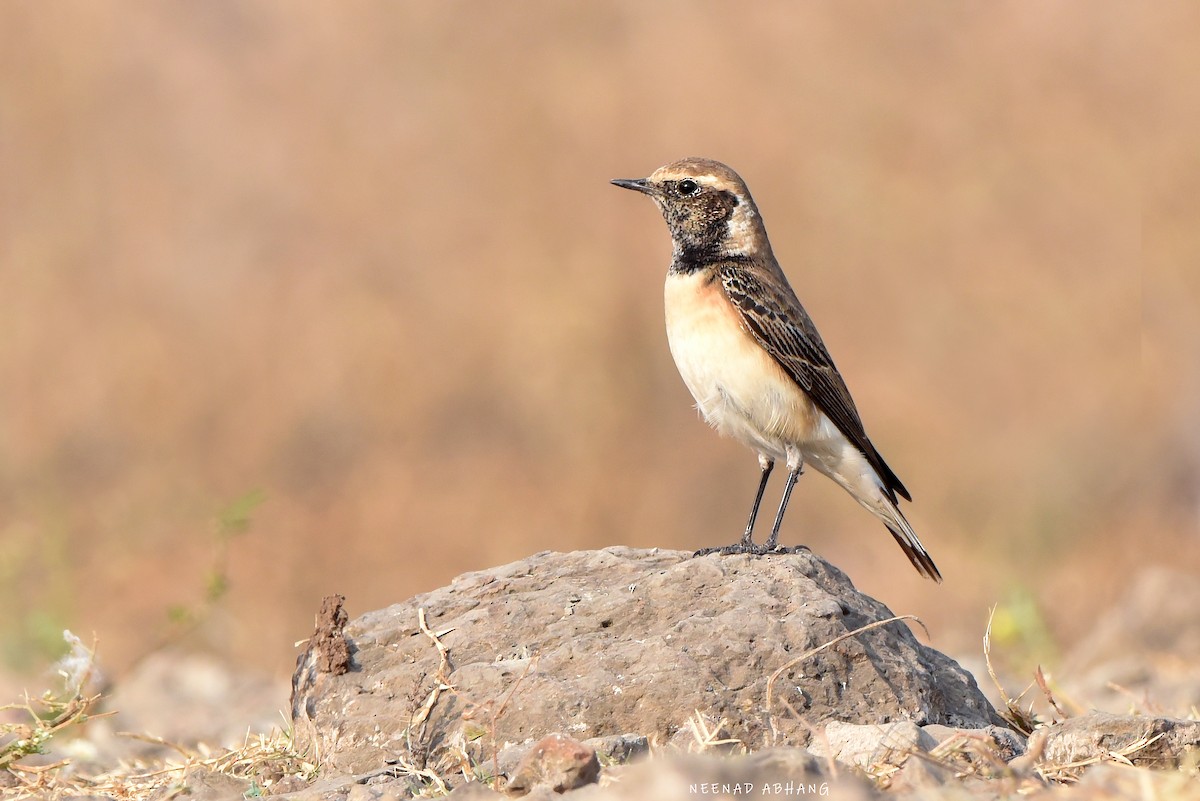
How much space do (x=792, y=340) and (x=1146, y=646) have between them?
15.4ft

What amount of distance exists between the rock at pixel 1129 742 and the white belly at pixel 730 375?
262cm

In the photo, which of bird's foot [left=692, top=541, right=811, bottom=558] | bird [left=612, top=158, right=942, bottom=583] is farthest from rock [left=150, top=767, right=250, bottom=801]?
bird [left=612, top=158, right=942, bottom=583]

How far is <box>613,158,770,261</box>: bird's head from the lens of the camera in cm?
767

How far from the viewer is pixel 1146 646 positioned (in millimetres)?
10477

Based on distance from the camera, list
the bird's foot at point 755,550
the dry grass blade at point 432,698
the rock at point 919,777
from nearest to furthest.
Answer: the rock at point 919,777 → the dry grass blade at point 432,698 → the bird's foot at point 755,550

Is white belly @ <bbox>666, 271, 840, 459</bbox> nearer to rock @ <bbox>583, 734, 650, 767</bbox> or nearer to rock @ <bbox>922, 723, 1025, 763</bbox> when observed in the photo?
rock @ <bbox>922, 723, 1025, 763</bbox>

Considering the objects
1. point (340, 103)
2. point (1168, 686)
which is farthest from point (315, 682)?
point (340, 103)

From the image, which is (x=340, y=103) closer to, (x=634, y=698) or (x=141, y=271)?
(x=141, y=271)

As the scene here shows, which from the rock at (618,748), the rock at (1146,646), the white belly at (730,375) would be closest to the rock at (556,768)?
the rock at (618,748)

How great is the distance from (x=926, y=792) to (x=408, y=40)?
53.8ft

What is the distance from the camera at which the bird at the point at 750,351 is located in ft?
23.8

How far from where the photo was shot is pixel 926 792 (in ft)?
13.2

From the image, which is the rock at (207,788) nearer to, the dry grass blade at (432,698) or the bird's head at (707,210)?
the dry grass blade at (432,698)

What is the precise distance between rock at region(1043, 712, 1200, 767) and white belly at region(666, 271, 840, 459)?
2.62 m
